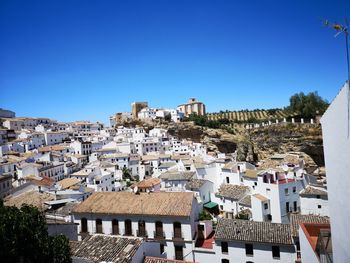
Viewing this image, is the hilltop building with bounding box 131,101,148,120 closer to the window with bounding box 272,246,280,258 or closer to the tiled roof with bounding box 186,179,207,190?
the tiled roof with bounding box 186,179,207,190

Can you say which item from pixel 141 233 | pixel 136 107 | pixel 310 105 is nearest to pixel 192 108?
pixel 136 107

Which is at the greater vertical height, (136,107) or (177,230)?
(136,107)

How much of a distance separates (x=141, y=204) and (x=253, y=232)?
35.7 feet

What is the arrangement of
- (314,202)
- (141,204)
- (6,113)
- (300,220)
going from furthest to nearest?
(6,113) → (314,202) → (141,204) → (300,220)

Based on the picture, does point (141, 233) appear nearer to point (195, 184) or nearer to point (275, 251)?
point (275, 251)

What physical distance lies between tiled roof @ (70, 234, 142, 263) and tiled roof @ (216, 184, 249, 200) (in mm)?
22812

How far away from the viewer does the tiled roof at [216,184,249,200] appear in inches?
1554

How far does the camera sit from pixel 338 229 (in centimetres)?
728

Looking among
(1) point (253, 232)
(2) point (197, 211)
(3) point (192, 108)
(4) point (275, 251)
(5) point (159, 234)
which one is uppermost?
(3) point (192, 108)

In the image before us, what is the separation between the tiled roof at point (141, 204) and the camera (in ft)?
87.2

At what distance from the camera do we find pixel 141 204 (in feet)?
92.0

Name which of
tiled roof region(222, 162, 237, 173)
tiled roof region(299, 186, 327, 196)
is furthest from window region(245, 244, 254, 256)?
tiled roof region(222, 162, 237, 173)

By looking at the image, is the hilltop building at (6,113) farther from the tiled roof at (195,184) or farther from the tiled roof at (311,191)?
the tiled roof at (311,191)

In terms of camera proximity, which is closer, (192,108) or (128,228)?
(128,228)
